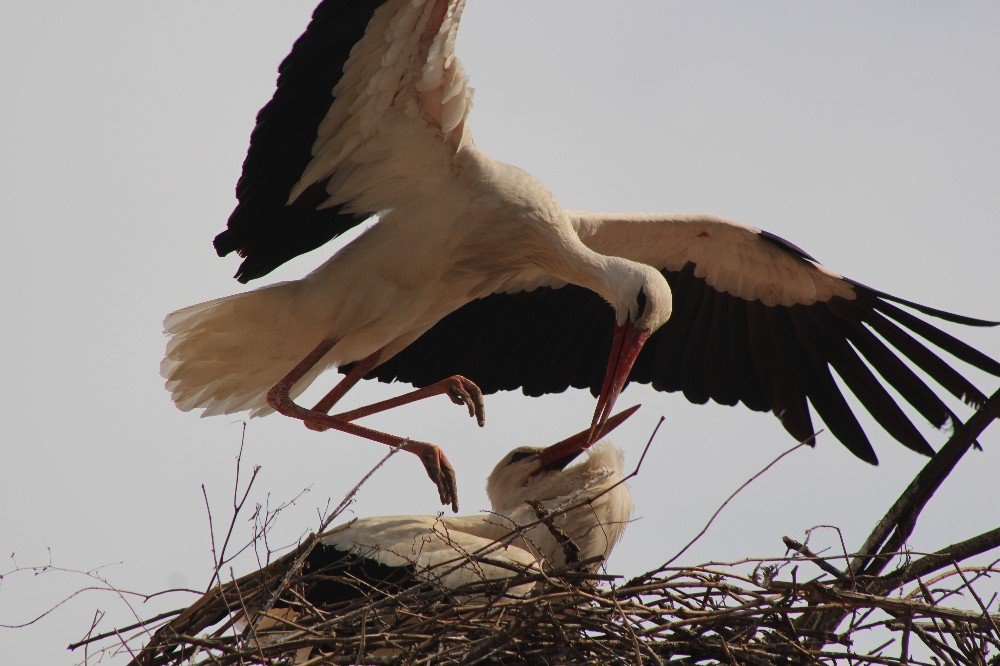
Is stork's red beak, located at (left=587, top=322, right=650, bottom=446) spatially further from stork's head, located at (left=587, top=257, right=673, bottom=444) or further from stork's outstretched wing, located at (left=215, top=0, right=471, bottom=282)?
stork's outstretched wing, located at (left=215, top=0, right=471, bottom=282)

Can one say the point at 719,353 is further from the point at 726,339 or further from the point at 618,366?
the point at 618,366

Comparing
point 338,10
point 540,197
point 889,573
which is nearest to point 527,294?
point 540,197

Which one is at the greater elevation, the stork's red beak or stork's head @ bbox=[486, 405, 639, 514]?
the stork's red beak

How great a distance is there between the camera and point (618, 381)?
5.34 metres

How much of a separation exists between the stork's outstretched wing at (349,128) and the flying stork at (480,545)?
1.20 metres

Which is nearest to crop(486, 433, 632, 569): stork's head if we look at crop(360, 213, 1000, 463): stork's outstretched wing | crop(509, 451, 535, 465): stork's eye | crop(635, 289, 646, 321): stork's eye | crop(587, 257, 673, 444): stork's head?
crop(509, 451, 535, 465): stork's eye

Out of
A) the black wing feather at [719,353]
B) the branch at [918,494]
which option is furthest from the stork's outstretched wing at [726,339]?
the branch at [918,494]

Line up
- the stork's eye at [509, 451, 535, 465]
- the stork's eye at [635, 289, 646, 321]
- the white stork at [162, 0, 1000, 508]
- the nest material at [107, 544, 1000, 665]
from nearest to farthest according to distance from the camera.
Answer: the nest material at [107, 544, 1000, 665] < the white stork at [162, 0, 1000, 508] < the stork's eye at [635, 289, 646, 321] < the stork's eye at [509, 451, 535, 465]

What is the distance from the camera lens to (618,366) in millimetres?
5324

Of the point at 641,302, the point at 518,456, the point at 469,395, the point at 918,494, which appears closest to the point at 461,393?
the point at 469,395

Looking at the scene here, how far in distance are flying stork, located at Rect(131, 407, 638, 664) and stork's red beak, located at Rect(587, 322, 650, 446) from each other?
0.06 meters

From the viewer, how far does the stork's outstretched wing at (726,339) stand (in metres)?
6.22

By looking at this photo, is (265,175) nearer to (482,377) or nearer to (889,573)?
(482,377)

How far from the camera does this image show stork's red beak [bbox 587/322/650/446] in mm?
5316
